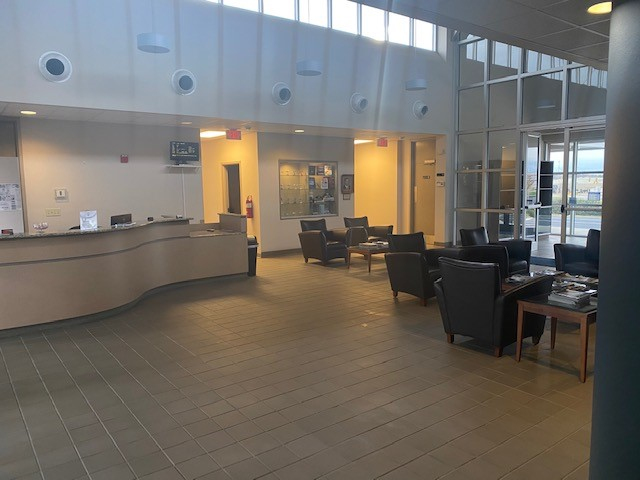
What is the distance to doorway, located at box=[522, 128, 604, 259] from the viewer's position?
29.9ft

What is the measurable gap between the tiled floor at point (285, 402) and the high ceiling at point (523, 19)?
2986mm

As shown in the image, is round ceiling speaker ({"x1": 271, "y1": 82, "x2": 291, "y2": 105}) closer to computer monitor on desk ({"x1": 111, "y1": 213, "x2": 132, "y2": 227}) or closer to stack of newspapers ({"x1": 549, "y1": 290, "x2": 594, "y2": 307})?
computer monitor on desk ({"x1": 111, "y1": 213, "x2": 132, "y2": 227})

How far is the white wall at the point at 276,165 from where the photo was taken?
10.9m

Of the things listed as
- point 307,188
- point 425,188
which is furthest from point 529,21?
point 425,188

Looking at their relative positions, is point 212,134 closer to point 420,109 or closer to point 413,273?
point 420,109

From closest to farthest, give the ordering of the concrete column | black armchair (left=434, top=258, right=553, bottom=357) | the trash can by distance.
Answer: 1. the concrete column
2. black armchair (left=434, top=258, right=553, bottom=357)
3. the trash can

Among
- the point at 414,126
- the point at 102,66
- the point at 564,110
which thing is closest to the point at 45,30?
the point at 102,66

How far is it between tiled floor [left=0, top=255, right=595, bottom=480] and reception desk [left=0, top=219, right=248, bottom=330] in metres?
0.31

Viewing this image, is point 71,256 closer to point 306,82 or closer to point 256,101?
point 256,101

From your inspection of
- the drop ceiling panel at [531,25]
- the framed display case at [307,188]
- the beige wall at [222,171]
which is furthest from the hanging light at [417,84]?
the drop ceiling panel at [531,25]

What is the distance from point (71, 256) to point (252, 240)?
366 cm

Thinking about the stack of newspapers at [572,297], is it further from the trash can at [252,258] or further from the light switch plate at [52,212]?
the light switch plate at [52,212]

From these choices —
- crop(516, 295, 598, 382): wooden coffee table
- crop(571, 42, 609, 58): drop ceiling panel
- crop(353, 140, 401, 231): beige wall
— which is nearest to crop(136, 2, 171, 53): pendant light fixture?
crop(571, 42, 609, 58): drop ceiling panel

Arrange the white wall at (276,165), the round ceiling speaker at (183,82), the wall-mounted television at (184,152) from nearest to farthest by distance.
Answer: the round ceiling speaker at (183,82), the wall-mounted television at (184,152), the white wall at (276,165)
